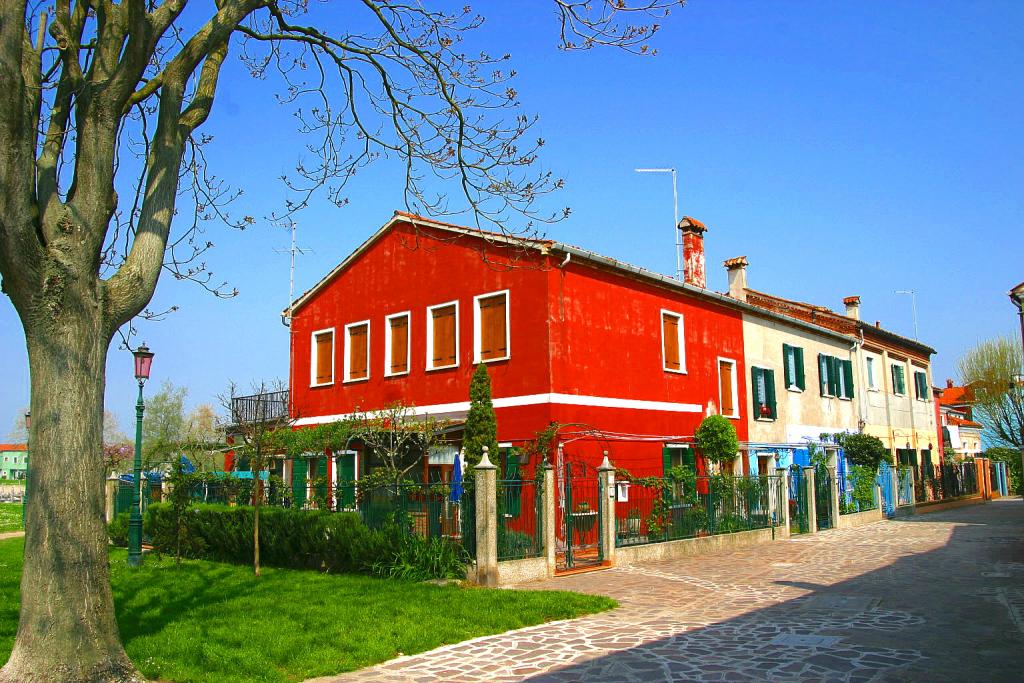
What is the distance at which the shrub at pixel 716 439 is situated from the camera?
20.8 metres

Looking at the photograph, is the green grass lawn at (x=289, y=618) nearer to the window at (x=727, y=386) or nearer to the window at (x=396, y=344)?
the window at (x=396, y=344)

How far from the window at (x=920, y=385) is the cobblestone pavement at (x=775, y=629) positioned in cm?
2314

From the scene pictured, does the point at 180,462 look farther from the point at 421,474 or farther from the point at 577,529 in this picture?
the point at 577,529

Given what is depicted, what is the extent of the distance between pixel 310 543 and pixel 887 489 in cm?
1993

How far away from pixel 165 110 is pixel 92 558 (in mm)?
3756

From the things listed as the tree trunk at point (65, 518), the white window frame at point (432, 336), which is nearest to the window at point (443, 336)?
the white window frame at point (432, 336)

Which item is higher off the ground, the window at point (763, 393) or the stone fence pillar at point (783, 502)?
the window at point (763, 393)

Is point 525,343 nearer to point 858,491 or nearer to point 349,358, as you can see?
point 349,358

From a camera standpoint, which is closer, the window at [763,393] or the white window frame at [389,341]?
the white window frame at [389,341]

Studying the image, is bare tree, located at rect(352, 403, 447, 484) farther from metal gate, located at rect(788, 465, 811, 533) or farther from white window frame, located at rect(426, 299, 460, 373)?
metal gate, located at rect(788, 465, 811, 533)

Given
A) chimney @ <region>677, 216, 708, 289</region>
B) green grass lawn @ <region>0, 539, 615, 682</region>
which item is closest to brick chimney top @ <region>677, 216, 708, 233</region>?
chimney @ <region>677, 216, 708, 289</region>

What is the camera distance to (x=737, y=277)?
32.3 meters

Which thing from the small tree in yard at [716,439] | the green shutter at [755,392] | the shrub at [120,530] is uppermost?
the green shutter at [755,392]

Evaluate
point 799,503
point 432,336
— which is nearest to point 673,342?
point 799,503
